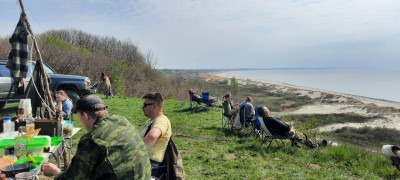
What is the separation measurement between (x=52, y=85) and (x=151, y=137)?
25.9 feet

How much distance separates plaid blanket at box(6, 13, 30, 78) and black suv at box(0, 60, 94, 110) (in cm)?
324

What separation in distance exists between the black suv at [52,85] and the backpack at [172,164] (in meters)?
6.84

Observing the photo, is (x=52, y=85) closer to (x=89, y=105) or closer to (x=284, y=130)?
(x=284, y=130)

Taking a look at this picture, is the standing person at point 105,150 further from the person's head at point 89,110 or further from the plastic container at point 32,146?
the plastic container at point 32,146

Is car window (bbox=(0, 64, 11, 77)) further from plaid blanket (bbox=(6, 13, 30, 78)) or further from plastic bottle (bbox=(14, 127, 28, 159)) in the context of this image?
plastic bottle (bbox=(14, 127, 28, 159))

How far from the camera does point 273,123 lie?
666 centimetres

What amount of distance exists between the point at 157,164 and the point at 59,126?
1569 mm

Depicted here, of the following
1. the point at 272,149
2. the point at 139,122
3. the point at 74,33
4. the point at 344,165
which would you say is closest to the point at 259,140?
the point at 272,149

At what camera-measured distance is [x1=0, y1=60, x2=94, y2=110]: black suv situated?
28.1 feet

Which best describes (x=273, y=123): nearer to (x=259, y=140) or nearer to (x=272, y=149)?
(x=272, y=149)

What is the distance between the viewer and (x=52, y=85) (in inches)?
378

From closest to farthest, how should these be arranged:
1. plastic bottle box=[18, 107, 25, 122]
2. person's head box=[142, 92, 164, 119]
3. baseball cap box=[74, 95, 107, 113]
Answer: baseball cap box=[74, 95, 107, 113] → person's head box=[142, 92, 164, 119] → plastic bottle box=[18, 107, 25, 122]

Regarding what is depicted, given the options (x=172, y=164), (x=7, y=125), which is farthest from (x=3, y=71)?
(x=172, y=164)

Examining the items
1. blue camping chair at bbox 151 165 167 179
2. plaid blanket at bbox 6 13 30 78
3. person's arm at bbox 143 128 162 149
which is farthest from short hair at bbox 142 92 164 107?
plaid blanket at bbox 6 13 30 78
